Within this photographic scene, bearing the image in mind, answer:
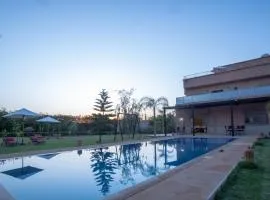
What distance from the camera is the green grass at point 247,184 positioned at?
17.4ft

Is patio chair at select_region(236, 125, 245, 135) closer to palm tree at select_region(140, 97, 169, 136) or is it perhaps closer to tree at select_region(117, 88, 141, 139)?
palm tree at select_region(140, 97, 169, 136)

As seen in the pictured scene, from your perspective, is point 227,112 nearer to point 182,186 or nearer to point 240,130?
point 240,130

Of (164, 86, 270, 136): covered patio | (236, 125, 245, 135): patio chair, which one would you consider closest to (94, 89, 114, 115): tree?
(164, 86, 270, 136): covered patio

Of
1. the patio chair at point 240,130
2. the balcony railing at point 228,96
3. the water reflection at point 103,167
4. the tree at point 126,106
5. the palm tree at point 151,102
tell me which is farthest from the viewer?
the palm tree at point 151,102

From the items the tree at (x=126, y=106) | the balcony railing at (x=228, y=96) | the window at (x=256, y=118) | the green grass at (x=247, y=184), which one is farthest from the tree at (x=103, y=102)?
the green grass at (x=247, y=184)

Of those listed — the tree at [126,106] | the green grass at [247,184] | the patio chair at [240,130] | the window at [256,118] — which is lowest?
the green grass at [247,184]

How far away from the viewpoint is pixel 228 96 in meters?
25.0

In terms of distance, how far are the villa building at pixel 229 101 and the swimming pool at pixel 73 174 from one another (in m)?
14.6

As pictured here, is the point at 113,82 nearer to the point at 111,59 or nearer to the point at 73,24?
the point at 111,59

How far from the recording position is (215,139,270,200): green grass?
530 cm

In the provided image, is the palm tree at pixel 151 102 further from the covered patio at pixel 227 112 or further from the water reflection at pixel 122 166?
the water reflection at pixel 122 166

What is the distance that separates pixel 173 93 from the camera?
36531mm

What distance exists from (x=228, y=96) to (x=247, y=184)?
19973 millimetres

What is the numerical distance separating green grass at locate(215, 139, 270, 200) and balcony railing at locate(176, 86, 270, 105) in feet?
53.9
